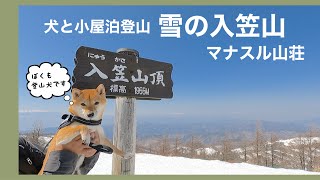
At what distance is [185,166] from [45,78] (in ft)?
12.1

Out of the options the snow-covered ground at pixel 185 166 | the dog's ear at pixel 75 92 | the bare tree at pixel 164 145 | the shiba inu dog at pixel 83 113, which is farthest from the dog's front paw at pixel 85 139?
the bare tree at pixel 164 145

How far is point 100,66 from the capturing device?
337 cm

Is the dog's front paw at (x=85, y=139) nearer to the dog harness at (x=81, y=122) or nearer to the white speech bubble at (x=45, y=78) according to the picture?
the dog harness at (x=81, y=122)

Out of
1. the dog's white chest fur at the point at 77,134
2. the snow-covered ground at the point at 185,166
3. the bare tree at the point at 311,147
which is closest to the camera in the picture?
the dog's white chest fur at the point at 77,134

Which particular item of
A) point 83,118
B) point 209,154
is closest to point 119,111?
point 83,118

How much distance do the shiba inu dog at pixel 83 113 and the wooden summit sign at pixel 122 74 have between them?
7cm

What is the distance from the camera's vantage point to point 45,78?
3.79 metres

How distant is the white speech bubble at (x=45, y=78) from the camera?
371cm

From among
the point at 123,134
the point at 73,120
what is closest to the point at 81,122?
the point at 73,120

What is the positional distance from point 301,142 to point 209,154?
9.21 feet

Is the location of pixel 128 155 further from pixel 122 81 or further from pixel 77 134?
pixel 122 81

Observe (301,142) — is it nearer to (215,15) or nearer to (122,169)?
(215,15)

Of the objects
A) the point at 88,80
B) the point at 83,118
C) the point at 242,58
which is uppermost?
the point at 242,58

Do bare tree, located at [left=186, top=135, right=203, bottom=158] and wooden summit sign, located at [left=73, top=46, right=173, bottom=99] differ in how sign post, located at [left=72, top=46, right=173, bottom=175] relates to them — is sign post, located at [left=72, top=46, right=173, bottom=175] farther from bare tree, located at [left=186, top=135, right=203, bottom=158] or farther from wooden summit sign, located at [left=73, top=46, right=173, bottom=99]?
bare tree, located at [left=186, top=135, right=203, bottom=158]
